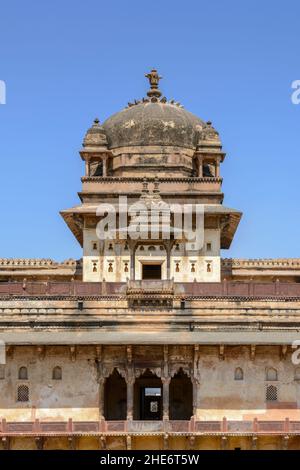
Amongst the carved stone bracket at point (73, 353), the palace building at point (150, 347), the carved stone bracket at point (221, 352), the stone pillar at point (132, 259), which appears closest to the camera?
the palace building at point (150, 347)

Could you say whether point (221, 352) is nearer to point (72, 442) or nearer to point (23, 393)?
point (72, 442)

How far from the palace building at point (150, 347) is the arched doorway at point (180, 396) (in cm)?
4

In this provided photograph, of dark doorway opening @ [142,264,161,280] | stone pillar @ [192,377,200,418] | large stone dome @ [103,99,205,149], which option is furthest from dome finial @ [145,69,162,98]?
stone pillar @ [192,377,200,418]

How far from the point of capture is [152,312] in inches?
1519

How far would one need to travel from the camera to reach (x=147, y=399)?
133 ft

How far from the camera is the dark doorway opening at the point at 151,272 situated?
43.1 meters

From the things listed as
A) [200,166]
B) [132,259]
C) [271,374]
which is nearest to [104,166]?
[200,166]

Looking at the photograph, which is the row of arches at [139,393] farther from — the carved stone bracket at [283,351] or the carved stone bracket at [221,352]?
the carved stone bracket at [283,351]

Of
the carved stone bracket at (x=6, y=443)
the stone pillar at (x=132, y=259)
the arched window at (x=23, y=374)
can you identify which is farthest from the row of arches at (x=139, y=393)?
the carved stone bracket at (x=6, y=443)

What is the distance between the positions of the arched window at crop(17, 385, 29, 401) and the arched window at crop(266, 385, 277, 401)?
7949 millimetres

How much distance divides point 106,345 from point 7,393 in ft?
11.9

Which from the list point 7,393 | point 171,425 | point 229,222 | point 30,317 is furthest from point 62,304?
point 229,222

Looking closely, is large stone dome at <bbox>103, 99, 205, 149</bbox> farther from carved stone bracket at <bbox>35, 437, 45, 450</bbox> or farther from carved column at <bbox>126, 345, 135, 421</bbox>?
carved stone bracket at <bbox>35, 437, 45, 450</bbox>

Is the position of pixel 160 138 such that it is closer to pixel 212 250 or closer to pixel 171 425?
pixel 212 250
